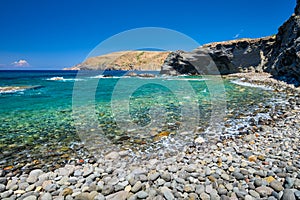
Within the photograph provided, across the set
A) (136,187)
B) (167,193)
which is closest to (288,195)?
(167,193)

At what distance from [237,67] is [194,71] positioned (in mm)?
12748

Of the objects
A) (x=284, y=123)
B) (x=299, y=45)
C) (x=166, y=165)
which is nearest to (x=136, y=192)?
(x=166, y=165)

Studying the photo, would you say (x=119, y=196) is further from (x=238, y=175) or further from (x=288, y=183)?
(x=288, y=183)

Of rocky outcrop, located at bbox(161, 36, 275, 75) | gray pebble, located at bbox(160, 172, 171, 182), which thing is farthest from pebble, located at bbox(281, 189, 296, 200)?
rocky outcrop, located at bbox(161, 36, 275, 75)

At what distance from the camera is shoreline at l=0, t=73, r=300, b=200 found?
378 cm

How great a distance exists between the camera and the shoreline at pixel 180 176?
378 cm

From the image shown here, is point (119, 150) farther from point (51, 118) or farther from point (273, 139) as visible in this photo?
point (51, 118)

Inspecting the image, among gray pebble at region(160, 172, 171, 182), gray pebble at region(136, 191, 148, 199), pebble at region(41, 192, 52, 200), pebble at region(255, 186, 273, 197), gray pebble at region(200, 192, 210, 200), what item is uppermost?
pebble at region(255, 186, 273, 197)

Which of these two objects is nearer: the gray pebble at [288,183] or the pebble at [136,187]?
the gray pebble at [288,183]

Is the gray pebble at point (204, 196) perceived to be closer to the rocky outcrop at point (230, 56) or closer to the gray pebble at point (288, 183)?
the gray pebble at point (288, 183)

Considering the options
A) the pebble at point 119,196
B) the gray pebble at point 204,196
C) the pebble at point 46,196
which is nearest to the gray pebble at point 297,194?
the gray pebble at point 204,196

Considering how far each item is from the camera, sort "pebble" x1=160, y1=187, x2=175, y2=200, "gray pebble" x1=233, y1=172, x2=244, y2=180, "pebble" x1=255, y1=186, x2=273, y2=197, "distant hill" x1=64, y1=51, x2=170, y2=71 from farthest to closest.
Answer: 1. "distant hill" x1=64, y1=51, x2=170, y2=71
2. "gray pebble" x1=233, y1=172, x2=244, y2=180
3. "pebble" x1=160, y1=187, x2=175, y2=200
4. "pebble" x1=255, y1=186, x2=273, y2=197

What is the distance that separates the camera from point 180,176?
4352 mm

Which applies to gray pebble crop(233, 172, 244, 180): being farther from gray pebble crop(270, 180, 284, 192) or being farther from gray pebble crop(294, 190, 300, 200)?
gray pebble crop(294, 190, 300, 200)
